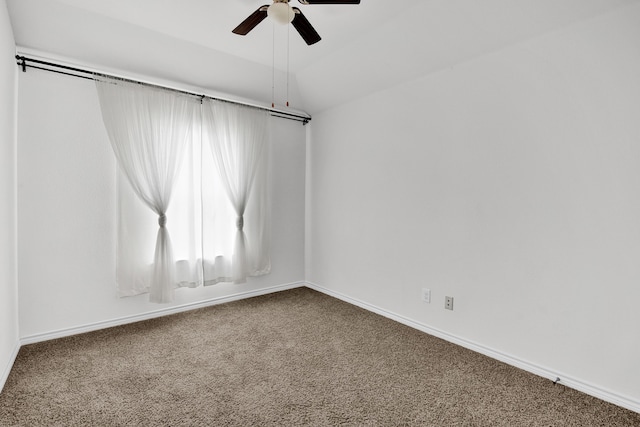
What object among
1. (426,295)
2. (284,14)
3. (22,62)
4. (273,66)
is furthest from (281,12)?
(426,295)

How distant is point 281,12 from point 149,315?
2957mm

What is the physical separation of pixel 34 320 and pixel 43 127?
5.16 feet

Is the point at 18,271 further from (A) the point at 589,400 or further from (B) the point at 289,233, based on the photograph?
(A) the point at 589,400

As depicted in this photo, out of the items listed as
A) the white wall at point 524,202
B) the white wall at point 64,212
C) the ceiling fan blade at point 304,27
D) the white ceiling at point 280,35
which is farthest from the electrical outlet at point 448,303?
the white wall at point 64,212

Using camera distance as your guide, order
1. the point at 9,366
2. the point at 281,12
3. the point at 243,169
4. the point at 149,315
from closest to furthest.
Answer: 1. the point at 281,12
2. the point at 9,366
3. the point at 149,315
4. the point at 243,169

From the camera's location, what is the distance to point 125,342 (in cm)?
272

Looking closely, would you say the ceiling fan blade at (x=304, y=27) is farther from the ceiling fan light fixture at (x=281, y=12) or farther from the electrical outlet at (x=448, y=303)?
the electrical outlet at (x=448, y=303)

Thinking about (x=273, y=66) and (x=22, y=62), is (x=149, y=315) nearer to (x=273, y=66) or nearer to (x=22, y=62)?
(x=22, y=62)

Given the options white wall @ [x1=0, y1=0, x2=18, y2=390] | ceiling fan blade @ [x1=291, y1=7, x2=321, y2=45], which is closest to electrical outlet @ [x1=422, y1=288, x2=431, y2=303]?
ceiling fan blade @ [x1=291, y1=7, x2=321, y2=45]

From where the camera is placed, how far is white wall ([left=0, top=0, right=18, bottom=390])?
206cm

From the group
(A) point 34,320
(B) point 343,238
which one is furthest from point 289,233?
(A) point 34,320

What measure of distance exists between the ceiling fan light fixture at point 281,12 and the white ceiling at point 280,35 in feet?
1.80

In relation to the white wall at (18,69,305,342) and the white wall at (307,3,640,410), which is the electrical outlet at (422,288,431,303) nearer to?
the white wall at (307,3,640,410)

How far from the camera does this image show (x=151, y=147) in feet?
10.2
